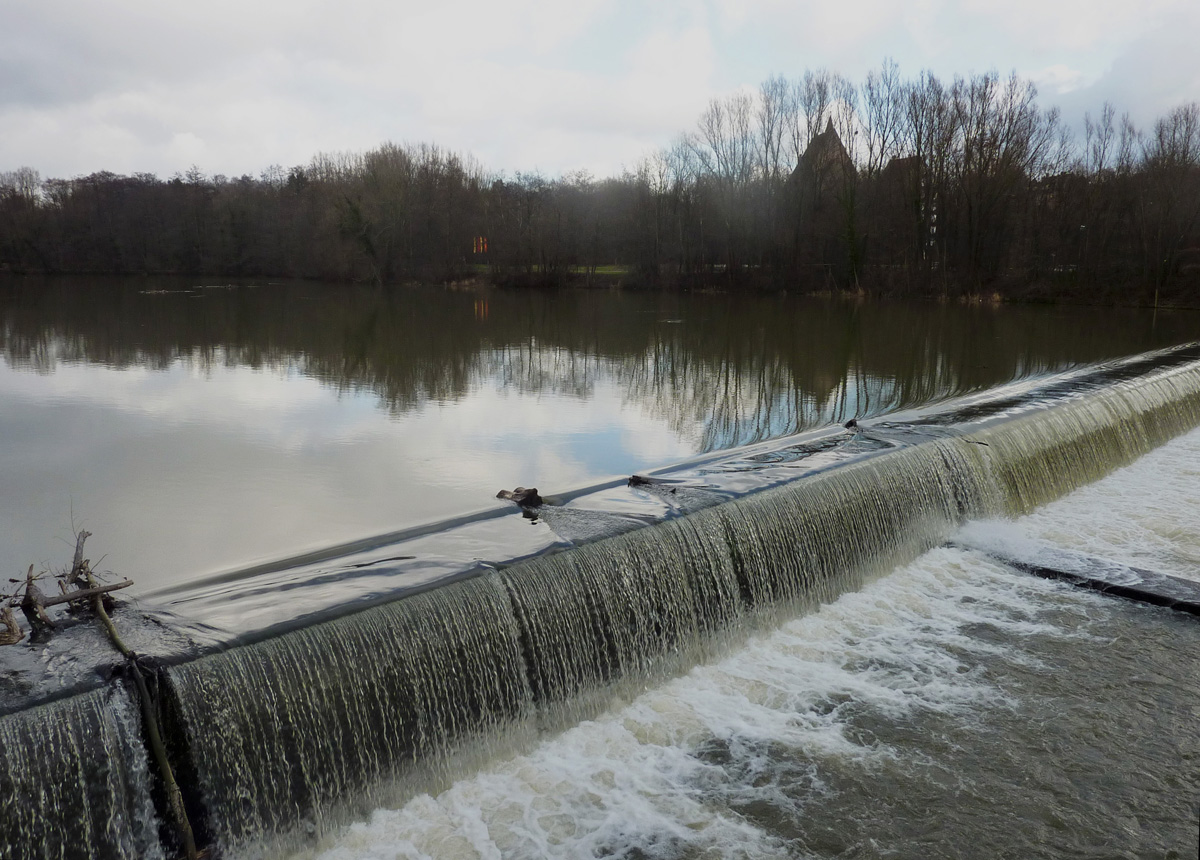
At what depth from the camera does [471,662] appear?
4.68m

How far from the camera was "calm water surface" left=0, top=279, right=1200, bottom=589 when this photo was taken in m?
7.25

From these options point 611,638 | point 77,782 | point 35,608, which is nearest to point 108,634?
point 35,608

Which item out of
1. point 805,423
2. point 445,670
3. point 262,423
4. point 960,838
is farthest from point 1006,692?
point 262,423

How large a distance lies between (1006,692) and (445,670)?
3.53 meters

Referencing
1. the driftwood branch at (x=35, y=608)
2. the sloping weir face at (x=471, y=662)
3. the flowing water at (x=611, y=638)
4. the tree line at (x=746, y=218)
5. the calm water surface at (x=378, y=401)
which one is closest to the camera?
the sloping weir face at (x=471, y=662)

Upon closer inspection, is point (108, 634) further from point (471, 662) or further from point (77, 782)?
point (471, 662)

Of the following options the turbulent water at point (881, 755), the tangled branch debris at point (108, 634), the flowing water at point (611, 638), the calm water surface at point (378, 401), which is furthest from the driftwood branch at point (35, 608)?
the turbulent water at point (881, 755)

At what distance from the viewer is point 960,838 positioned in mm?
4035

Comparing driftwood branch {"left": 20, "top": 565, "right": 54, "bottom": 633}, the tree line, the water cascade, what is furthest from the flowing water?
the tree line

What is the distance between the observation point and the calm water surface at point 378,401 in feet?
23.8

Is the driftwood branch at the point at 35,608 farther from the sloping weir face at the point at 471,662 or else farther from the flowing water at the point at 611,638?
the sloping weir face at the point at 471,662

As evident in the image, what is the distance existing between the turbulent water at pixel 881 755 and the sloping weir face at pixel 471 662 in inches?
8.3

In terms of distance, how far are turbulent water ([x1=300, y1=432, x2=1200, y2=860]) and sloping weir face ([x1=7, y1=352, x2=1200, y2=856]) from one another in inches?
8.3

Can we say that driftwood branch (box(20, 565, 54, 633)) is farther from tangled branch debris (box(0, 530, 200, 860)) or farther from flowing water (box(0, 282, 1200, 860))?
flowing water (box(0, 282, 1200, 860))
